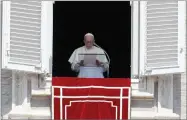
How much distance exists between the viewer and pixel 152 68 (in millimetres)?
13758

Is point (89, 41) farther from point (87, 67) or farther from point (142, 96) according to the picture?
point (142, 96)

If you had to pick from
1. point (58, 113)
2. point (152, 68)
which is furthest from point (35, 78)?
point (152, 68)

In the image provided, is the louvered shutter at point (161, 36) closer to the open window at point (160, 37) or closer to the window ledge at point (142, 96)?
the open window at point (160, 37)

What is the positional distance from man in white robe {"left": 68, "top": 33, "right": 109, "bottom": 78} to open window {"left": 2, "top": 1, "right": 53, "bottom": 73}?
45cm

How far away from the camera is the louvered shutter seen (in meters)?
13.7

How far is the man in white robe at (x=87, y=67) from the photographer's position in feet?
46.0

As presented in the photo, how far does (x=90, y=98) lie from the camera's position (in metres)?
13.5

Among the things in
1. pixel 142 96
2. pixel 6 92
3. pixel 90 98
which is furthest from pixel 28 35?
pixel 142 96

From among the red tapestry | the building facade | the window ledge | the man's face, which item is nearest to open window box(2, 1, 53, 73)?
the building facade

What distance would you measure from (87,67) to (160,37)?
106cm

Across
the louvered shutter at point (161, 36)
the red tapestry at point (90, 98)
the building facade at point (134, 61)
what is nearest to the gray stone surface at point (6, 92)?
the building facade at point (134, 61)

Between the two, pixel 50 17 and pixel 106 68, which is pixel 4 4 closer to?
pixel 50 17

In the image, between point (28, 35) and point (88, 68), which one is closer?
point (28, 35)

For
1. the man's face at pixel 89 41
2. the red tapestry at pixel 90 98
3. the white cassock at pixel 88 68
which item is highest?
the man's face at pixel 89 41
